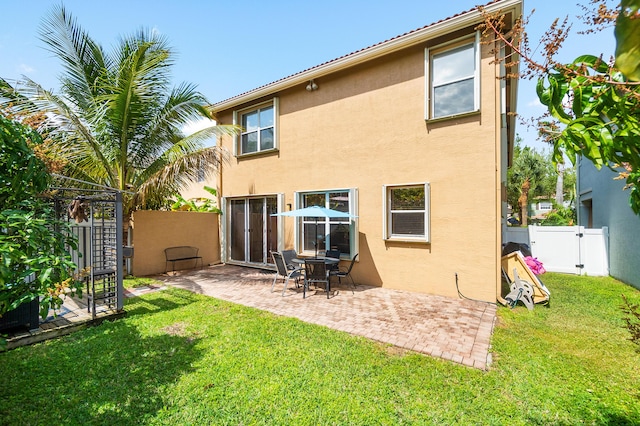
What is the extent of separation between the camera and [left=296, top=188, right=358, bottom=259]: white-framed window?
9.26 meters

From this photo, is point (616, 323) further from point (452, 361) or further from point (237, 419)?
point (237, 419)

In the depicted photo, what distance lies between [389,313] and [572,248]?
9303 mm

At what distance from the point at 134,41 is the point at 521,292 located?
13.9 metres

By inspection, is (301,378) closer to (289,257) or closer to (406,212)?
(289,257)

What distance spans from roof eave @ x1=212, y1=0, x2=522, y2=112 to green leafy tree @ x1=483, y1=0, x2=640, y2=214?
5.87 metres

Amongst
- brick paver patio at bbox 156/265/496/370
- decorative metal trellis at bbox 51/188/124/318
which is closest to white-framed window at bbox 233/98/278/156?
brick paver patio at bbox 156/265/496/370

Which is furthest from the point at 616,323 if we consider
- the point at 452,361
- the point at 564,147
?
the point at 564,147

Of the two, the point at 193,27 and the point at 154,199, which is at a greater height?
the point at 193,27

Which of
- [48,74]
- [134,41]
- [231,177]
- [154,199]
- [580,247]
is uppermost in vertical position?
[134,41]

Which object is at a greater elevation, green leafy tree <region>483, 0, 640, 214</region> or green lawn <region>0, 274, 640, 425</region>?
green leafy tree <region>483, 0, 640, 214</region>

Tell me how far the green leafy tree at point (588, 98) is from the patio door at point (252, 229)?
1013 cm

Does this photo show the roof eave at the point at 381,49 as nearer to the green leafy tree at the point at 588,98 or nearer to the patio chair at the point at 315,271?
the green leafy tree at the point at 588,98

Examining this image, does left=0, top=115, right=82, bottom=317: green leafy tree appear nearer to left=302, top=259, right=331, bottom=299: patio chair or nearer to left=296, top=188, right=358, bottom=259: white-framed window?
left=302, top=259, right=331, bottom=299: patio chair

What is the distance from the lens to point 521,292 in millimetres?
6859
